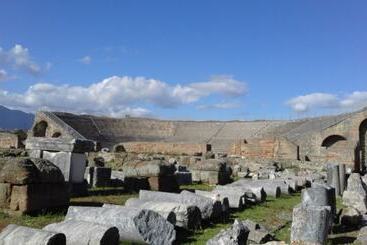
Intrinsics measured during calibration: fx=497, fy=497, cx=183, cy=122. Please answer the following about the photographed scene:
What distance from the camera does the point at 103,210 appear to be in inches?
328

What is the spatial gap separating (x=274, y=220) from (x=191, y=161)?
66.3 feet

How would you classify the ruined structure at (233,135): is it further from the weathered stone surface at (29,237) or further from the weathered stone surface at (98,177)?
the weathered stone surface at (29,237)

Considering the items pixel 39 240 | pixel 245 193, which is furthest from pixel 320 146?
pixel 39 240

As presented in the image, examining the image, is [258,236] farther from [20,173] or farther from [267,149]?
[267,149]

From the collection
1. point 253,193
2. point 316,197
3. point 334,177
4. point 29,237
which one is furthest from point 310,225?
point 334,177

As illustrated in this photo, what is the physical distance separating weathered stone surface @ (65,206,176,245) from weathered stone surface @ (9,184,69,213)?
161 cm

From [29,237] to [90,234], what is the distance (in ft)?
2.81

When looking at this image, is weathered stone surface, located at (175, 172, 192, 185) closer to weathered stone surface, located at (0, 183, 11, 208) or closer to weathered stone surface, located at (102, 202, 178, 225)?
weathered stone surface, located at (102, 202, 178, 225)

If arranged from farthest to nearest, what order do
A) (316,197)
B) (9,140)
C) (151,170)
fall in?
(9,140), (151,170), (316,197)

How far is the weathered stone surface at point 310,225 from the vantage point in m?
8.42

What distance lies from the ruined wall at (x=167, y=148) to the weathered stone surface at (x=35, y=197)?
32066 millimetres

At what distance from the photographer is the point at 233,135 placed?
53312mm

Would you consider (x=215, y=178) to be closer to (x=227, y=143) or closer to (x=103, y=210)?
(x=103, y=210)

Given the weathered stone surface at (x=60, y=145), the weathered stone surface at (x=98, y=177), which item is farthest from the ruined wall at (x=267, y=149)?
the weathered stone surface at (x=60, y=145)
